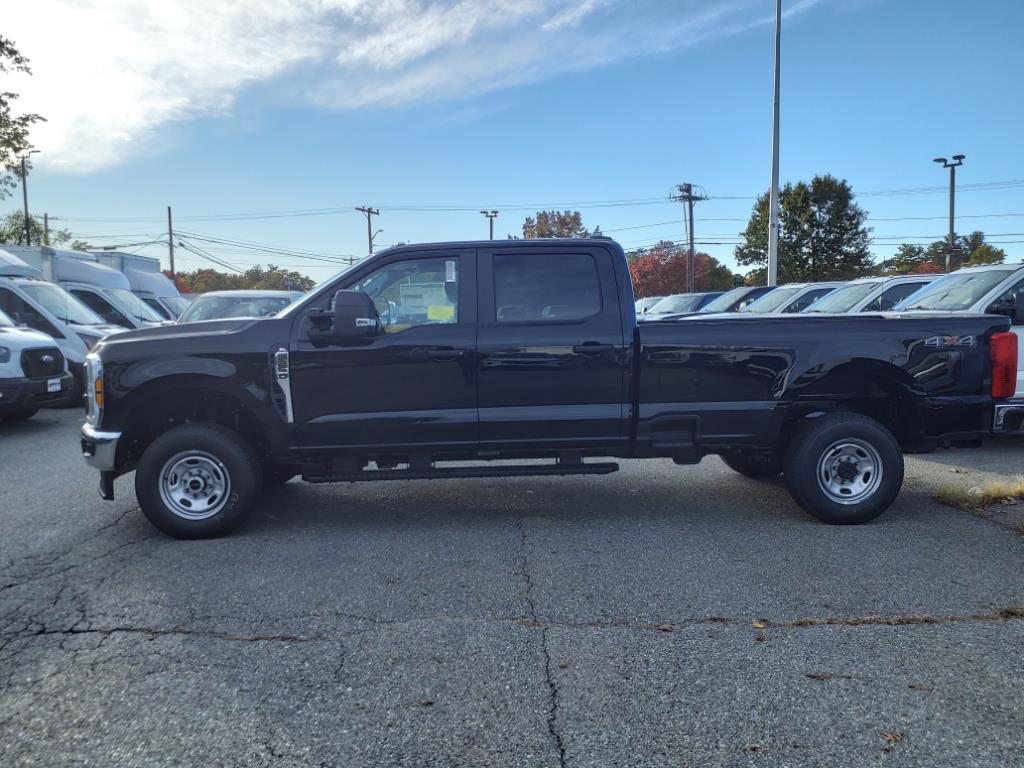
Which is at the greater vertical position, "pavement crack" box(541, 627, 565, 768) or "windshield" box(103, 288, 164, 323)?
"windshield" box(103, 288, 164, 323)

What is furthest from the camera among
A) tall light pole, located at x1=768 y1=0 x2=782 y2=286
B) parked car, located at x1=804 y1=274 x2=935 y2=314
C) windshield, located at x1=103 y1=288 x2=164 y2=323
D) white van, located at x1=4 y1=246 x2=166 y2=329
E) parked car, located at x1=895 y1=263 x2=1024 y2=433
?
tall light pole, located at x1=768 y1=0 x2=782 y2=286

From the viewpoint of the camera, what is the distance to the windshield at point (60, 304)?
43.8 feet

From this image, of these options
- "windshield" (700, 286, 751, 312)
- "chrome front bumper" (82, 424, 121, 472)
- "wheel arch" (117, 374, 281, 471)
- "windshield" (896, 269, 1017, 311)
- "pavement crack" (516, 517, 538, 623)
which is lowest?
"pavement crack" (516, 517, 538, 623)

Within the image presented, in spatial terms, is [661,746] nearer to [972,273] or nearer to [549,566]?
[549,566]

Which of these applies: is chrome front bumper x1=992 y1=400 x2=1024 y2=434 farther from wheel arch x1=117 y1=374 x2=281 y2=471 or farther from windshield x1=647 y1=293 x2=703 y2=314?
windshield x1=647 y1=293 x2=703 y2=314

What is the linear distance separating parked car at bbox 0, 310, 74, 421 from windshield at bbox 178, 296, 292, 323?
287 cm

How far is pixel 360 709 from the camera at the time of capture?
3.04 m

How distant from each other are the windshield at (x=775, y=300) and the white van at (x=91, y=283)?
1335 centimetres

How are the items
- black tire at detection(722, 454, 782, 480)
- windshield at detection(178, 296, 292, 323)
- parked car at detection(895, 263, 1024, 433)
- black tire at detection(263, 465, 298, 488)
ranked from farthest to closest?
1. windshield at detection(178, 296, 292, 323)
2. parked car at detection(895, 263, 1024, 433)
3. black tire at detection(722, 454, 782, 480)
4. black tire at detection(263, 465, 298, 488)

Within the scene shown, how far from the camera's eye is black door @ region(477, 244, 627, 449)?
5.40m

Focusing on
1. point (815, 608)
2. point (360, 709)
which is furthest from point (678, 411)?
point (360, 709)

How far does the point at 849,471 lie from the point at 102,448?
5.21m

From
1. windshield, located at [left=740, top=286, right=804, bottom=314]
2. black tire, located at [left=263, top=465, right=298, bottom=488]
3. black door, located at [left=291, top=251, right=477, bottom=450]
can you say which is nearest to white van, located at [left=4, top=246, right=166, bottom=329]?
black tire, located at [left=263, top=465, right=298, bottom=488]

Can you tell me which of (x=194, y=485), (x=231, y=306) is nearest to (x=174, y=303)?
(x=231, y=306)
